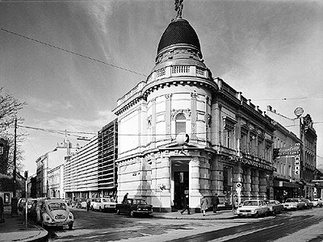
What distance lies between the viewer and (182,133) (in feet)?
112

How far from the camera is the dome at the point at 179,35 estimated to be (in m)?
39.4

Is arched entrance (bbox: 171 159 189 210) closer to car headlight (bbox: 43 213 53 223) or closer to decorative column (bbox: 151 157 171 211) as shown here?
decorative column (bbox: 151 157 171 211)

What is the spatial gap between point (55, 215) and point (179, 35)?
24.1m

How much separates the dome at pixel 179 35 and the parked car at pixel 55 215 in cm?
2233

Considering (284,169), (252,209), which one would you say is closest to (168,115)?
(252,209)

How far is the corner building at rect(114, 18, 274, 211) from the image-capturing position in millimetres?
34250

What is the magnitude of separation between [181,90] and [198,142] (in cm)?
490

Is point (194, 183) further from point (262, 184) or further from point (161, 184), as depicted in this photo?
point (262, 184)

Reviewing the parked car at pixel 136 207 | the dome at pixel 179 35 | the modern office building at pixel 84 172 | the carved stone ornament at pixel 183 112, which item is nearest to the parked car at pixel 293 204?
the carved stone ornament at pixel 183 112

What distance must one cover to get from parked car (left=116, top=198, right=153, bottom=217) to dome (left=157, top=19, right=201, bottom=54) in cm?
1648

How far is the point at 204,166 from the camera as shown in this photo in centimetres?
3466

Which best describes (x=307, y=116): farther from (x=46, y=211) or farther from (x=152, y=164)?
(x=46, y=211)

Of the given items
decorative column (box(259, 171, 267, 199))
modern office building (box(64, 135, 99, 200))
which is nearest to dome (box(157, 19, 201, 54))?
decorative column (box(259, 171, 267, 199))

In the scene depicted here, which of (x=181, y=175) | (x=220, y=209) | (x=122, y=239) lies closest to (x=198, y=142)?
(x=181, y=175)
